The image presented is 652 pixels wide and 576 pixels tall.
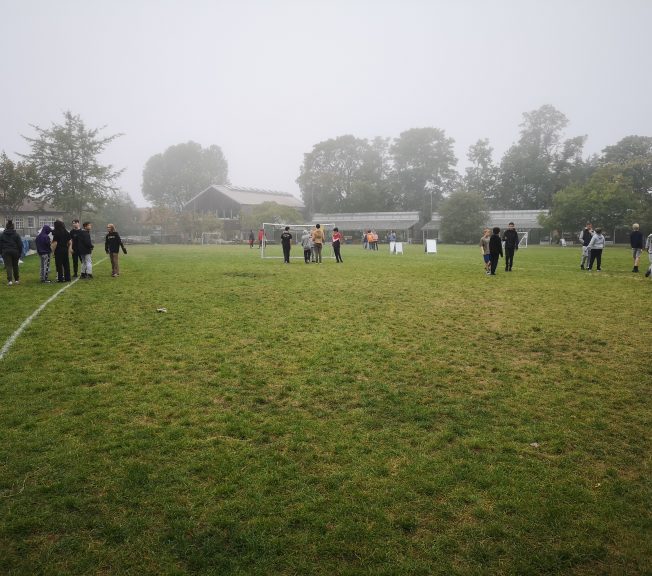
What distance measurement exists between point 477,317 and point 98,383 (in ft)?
24.2

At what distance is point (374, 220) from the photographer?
74.4 metres

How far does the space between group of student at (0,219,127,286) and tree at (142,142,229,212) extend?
8837 cm

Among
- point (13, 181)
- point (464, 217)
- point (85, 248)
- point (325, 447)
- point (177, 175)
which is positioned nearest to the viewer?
point (325, 447)

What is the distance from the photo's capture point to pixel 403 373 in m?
6.61

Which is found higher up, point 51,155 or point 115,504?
point 51,155

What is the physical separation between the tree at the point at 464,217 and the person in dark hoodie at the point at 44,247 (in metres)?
52.5

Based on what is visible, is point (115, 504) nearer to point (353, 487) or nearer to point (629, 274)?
point (353, 487)

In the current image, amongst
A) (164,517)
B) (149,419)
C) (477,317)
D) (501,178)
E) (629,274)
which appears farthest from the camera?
(501,178)

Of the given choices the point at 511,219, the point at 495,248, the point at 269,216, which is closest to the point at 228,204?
the point at 269,216

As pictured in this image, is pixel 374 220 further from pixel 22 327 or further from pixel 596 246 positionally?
pixel 22 327

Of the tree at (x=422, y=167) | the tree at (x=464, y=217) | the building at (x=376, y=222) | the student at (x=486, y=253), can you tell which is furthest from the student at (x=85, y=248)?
the tree at (x=422, y=167)

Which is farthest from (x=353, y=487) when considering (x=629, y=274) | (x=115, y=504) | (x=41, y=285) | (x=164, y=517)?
(x=629, y=274)

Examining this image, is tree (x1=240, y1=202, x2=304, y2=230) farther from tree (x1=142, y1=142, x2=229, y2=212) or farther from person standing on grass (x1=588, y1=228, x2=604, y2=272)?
person standing on grass (x1=588, y1=228, x2=604, y2=272)

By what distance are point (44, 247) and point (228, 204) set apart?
2411 inches
